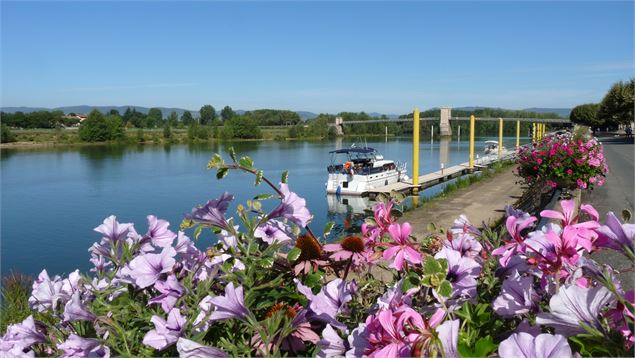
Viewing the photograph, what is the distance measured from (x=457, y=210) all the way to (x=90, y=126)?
7715cm

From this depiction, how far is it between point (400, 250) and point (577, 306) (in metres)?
0.39

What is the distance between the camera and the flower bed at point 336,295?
728 millimetres

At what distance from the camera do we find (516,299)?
0.84m

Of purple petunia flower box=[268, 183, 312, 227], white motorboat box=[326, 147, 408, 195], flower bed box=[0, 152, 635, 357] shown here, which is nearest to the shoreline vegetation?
white motorboat box=[326, 147, 408, 195]

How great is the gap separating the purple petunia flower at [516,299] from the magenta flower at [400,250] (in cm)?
20

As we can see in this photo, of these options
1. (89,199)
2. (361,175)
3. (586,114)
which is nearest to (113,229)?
(361,175)

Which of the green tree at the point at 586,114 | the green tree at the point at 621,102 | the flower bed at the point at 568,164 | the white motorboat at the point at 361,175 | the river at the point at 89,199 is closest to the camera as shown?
the flower bed at the point at 568,164

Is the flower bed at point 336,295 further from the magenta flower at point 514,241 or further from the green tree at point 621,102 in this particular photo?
the green tree at point 621,102

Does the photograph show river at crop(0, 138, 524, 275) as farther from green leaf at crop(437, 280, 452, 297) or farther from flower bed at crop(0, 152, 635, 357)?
green leaf at crop(437, 280, 452, 297)

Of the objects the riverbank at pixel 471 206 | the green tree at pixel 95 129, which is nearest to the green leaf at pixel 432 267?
the riverbank at pixel 471 206

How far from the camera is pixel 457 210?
1285 centimetres

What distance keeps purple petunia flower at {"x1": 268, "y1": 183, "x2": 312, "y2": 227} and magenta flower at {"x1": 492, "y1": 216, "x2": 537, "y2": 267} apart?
1.27ft

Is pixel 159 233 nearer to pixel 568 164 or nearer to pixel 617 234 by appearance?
pixel 617 234

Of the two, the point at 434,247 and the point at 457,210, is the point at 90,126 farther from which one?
the point at 434,247
